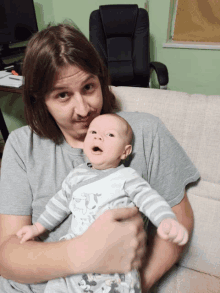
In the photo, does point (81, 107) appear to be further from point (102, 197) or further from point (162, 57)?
point (162, 57)

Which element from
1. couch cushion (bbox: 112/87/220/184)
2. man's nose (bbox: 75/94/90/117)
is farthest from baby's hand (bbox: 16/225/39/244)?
couch cushion (bbox: 112/87/220/184)

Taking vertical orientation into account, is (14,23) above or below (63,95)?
above

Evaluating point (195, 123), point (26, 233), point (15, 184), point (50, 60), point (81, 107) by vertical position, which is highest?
point (50, 60)

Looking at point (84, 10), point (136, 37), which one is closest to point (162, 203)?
point (136, 37)

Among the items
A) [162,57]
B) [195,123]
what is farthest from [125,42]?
[195,123]

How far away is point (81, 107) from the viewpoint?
74cm

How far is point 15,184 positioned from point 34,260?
0.27 m

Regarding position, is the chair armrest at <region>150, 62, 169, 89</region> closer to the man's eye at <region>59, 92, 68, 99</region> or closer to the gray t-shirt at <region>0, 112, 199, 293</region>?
the gray t-shirt at <region>0, 112, 199, 293</region>

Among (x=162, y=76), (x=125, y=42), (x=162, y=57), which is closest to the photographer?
(x=162, y=76)

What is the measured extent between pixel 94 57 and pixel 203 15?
7.08 feet

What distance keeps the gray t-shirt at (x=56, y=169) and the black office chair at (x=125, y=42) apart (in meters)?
1.28

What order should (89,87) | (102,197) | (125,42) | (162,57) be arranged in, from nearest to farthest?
(102,197) → (89,87) → (125,42) → (162,57)

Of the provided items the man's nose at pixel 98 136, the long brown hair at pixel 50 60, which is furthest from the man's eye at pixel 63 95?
the man's nose at pixel 98 136

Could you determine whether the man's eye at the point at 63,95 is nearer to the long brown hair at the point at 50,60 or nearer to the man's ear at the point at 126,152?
the long brown hair at the point at 50,60
